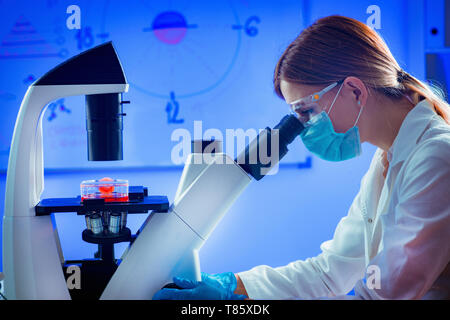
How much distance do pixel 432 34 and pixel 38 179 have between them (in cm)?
107

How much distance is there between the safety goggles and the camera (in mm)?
933

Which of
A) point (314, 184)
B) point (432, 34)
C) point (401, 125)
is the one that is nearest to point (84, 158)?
point (314, 184)

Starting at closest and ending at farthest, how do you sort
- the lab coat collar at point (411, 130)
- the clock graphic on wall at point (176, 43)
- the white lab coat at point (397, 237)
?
the white lab coat at point (397, 237)
the lab coat collar at point (411, 130)
the clock graphic on wall at point (176, 43)

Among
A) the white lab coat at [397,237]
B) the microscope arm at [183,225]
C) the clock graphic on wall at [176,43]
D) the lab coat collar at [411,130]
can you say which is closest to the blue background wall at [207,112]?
the clock graphic on wall at [176,43]

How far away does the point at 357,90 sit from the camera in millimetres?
926

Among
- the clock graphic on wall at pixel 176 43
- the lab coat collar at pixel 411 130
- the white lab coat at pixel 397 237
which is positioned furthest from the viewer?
the clock graphic on wall at pixel 176 43

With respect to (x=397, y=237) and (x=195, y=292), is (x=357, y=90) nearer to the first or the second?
(x=397, y=237)

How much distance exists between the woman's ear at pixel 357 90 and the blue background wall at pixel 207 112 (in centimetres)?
62

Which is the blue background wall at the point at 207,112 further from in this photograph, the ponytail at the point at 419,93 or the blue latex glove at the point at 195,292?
the blue latex glove at the point at 195,292

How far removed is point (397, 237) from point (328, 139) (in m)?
0.31

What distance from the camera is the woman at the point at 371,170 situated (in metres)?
0.71

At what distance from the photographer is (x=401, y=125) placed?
0.90m

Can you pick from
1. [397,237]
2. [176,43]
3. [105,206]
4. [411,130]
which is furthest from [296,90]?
[176,43]

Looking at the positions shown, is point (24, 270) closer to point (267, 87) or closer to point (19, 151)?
point (19, 151)
